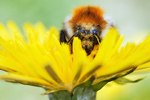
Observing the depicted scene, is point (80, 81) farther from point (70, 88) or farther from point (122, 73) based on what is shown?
point (122, 73)

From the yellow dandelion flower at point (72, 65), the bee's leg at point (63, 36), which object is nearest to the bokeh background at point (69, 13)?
the bee's leg at point (63, 36)

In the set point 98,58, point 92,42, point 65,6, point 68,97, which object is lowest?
point 65,6

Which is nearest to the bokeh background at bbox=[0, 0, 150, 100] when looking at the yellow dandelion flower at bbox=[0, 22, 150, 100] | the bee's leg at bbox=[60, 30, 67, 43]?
the bee's leg at bbox=[60, 30, 67, 43]

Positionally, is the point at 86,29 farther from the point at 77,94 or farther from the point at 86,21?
the point at 77,94

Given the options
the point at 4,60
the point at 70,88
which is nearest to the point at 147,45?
the point at 70,88

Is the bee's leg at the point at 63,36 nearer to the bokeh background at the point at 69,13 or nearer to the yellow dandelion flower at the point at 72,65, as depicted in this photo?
the yellow dandelion flower at the point at 72,65

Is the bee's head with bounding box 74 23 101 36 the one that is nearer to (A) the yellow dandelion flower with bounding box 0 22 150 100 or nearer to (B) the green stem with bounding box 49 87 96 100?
(A) the yellow dandelion flower with bounding box 0 22 150 100

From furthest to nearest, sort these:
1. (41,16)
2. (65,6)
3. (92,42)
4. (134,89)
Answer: (65,6)
(41,16)
(134,89)
(92,42)
